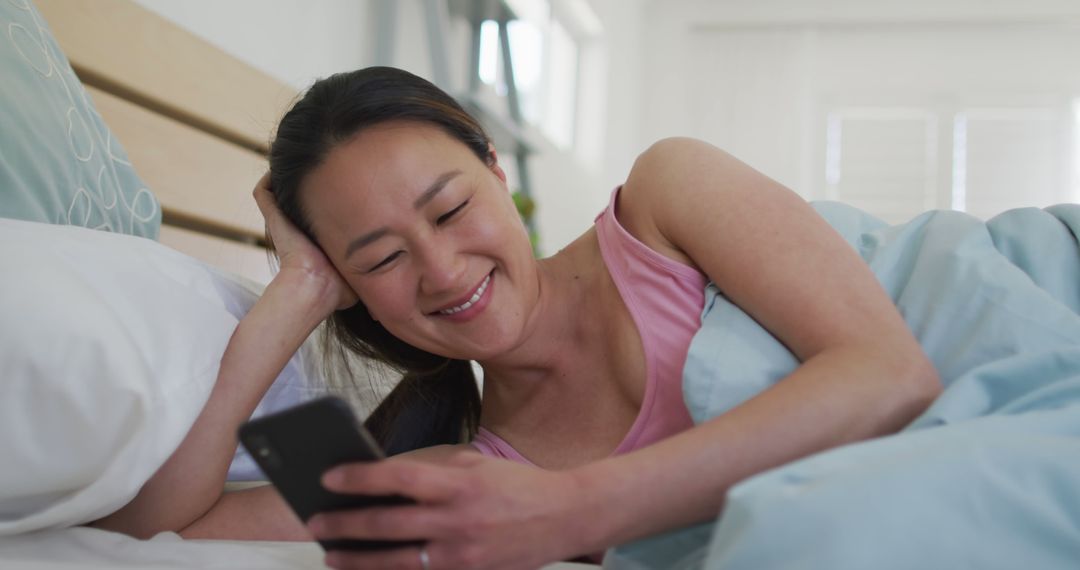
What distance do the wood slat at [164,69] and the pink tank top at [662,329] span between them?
953 millimetres

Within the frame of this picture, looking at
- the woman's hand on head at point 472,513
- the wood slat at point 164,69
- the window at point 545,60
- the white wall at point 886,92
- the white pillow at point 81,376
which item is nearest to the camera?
the woman's hand on head at point 472,513

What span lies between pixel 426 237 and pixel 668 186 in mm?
278

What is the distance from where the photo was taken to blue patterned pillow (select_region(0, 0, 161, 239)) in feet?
3.50

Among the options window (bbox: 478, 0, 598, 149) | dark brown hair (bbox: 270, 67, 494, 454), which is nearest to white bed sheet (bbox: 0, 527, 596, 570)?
dark brown hair (bbox: 270, 67, 494, 454)

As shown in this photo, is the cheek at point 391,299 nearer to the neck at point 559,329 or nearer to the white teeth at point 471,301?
the white teeth at point 471,301

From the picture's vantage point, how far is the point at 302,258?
1254mm

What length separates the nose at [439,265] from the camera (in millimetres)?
1097

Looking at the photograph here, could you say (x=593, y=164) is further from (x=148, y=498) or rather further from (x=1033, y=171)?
(x=148, y=498)

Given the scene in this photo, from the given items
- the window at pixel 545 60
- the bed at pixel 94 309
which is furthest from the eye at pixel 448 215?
the window at pixel 545 60

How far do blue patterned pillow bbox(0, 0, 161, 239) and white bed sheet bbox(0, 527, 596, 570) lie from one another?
362 mm

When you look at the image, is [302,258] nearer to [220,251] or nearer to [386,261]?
[386,261]

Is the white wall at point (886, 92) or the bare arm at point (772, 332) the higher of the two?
the bare arm at point (772, 332)

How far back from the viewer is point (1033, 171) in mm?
5262

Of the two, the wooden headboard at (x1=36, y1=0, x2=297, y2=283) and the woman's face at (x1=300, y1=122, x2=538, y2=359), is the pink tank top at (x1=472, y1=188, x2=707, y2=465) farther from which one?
the wooden headboard at (x1=36, y1=0, x2=297, y2=283)
